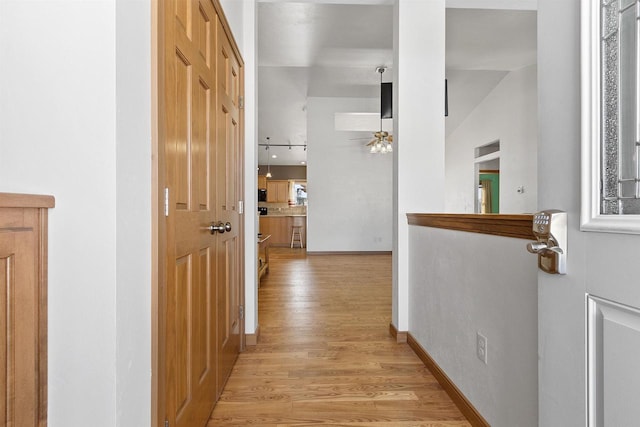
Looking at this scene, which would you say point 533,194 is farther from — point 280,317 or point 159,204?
point 159,204

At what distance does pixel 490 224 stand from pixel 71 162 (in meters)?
1.46

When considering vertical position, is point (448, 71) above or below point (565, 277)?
above

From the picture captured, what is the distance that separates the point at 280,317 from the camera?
3.11 metres

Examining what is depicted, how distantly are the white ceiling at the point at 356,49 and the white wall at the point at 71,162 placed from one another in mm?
2650

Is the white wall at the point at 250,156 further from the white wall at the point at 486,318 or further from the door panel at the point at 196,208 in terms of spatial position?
the white wall at the point at 486,318

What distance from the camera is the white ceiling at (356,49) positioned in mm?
4043

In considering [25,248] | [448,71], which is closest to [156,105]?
[25,248]

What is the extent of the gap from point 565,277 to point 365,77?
5.87m

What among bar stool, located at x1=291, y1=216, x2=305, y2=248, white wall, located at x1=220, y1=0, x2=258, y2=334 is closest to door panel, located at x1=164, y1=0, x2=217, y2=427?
white wall, located at x1=220, y1=0, x2=258, y2=334

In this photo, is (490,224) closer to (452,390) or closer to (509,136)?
(452,390)

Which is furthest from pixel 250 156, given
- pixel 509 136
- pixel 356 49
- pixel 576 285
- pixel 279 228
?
pixel 279 228

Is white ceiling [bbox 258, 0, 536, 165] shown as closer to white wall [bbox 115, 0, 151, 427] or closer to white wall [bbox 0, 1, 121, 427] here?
white wall [bbox 115, 0, 151, 427]

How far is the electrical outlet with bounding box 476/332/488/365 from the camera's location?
1493 mm

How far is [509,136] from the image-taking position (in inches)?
251
